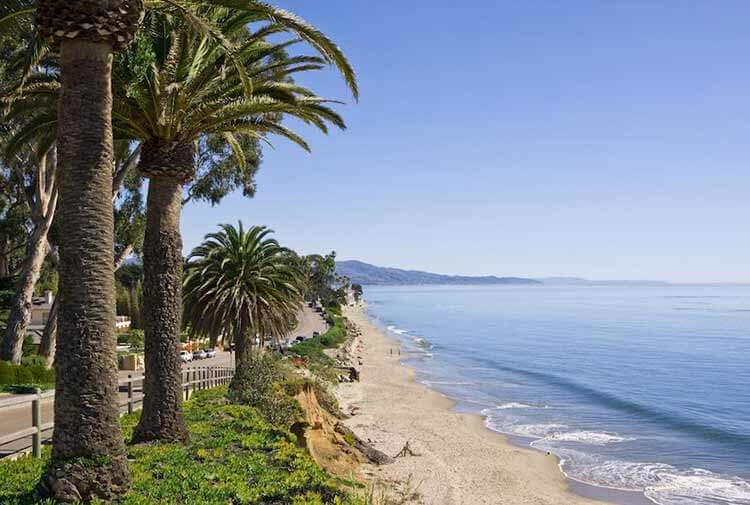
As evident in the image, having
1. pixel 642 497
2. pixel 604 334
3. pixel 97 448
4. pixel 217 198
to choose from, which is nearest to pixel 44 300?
pixel 217 198

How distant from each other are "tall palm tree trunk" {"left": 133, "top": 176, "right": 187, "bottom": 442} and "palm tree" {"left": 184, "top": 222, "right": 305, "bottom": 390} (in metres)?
10.7

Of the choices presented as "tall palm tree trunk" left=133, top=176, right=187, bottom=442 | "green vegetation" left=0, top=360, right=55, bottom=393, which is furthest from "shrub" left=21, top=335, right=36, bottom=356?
"tall palm tree trunk" left=133, top=176, right=187, bottom=442

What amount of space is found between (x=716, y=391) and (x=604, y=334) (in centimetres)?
5318

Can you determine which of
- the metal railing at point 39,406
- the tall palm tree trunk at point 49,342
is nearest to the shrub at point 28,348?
the tall palm tree trunk at point 49,342

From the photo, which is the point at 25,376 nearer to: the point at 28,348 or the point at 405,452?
the point at 28,348

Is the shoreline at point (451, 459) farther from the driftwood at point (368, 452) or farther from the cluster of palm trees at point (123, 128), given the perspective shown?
the cluster of palm trees at point (123, 128)

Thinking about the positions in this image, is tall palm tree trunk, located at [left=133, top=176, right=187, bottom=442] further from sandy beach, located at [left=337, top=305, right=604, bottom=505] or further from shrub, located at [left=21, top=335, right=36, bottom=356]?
shrub, located at [left=21, top=335, right=36, bottom=356]

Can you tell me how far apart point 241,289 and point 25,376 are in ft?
34.5

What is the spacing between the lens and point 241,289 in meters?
24.2

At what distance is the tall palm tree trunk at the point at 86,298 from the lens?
7980 mm

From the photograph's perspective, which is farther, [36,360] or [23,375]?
[36,360]

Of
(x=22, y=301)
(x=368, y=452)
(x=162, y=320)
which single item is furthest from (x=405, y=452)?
(x=22, y=301)

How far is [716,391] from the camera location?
49.5 metres

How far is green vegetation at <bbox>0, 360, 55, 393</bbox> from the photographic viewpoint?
83.7 ft
